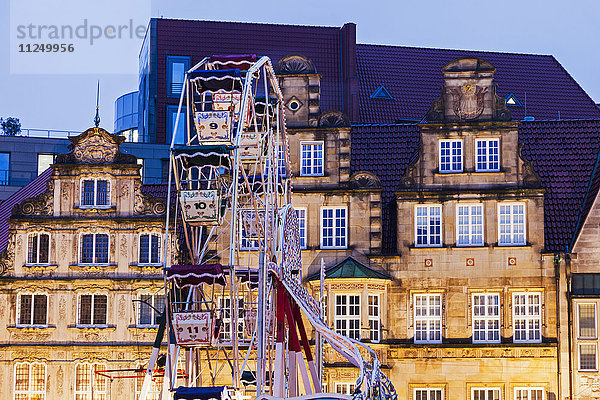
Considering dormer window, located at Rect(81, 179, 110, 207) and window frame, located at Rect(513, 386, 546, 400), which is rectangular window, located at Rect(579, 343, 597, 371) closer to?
window frame, located at Rect(513, 386, 546, 400)

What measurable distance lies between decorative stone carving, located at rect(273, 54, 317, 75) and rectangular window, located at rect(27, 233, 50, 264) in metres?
11.4

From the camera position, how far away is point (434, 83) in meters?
61.3

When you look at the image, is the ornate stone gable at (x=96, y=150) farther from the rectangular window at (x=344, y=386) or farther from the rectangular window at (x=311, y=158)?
the rectangular window at (x=344, y=386)

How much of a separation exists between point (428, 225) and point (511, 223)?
3192 millimetres

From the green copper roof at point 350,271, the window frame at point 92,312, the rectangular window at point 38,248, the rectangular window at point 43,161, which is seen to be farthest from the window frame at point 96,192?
the rectangular window at point 43,161

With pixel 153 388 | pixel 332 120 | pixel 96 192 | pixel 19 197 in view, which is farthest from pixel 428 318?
pixel 19 197

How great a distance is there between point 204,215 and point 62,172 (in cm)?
1232

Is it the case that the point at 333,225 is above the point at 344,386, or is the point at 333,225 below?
above

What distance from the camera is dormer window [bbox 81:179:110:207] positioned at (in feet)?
155

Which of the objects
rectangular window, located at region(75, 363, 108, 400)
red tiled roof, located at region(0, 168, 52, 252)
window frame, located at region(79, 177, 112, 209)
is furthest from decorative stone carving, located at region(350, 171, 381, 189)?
red tiled roof, located at region(0, 168, 52, 252)

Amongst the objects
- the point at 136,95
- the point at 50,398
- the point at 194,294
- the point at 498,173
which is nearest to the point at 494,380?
the point at 498,173

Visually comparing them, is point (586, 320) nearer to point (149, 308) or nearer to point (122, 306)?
point (149, 308)

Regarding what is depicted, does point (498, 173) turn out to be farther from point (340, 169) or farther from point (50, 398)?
point (50, 398)

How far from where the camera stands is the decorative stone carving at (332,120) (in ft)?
154
